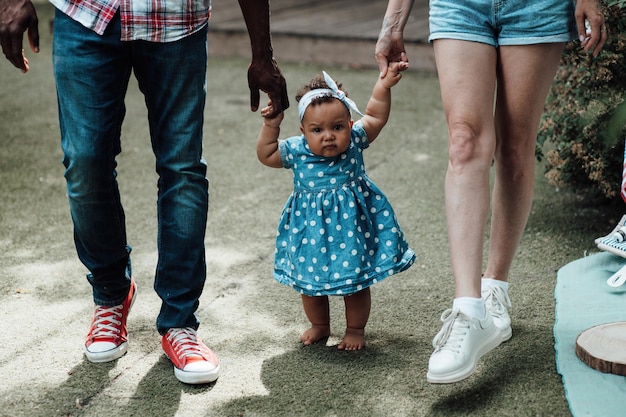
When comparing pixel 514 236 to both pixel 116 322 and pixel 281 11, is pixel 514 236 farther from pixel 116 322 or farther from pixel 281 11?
pixel 281 11

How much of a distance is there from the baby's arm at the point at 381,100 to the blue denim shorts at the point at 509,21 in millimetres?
205

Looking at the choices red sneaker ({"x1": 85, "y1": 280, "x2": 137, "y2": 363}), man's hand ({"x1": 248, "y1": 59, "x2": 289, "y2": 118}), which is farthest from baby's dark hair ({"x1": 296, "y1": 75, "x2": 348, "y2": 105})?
red sneaker ({"x1": 85, "y1": 280, "x2": 137, "y2": 363})

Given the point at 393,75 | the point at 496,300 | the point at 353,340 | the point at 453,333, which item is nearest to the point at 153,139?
the point at 393,75

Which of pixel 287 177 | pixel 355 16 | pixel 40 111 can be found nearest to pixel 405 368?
pixel 287 177

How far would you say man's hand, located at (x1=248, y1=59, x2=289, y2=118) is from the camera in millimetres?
2584

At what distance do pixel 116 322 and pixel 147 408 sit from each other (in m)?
0.44

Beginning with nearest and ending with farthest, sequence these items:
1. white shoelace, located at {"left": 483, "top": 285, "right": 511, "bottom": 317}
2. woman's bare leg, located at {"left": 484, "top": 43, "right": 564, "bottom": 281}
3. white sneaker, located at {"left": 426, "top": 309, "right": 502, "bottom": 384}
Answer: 1. white sneaker, located at {"left": 426, "top": 309, "right": 502, "bottom": 384}
2. woman's bare leg, located at {"left": 484, "top": 43, "right": 564, "bottom": 281}
3. white shoelace, located at {"left": 483, "top": 285, "right": 511, "bottom": 317}

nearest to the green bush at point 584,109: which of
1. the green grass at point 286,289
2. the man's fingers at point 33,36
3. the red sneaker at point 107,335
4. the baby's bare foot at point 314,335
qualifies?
the green grass at point 286,289

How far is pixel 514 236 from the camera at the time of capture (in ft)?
9.47

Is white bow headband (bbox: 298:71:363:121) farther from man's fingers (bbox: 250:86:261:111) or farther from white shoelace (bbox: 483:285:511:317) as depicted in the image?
white shoelace (bbox: 483:285:511:317)

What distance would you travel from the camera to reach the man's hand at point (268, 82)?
2.58 m

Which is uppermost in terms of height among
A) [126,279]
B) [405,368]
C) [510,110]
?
[510,110]

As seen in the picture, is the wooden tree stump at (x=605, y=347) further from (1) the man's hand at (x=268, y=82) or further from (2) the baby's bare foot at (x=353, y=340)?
(1) the man's hand at (x=268, y=82)

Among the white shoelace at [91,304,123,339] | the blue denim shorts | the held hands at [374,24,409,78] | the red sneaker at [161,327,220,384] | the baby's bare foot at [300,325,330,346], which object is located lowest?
the baby's bare foot at [300,325,330,346]
